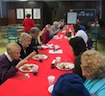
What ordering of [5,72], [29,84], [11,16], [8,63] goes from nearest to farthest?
[29,84] < [5,72] < [8,63] < [11,16]

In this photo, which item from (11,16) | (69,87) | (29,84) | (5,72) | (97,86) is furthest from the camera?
(11,16)

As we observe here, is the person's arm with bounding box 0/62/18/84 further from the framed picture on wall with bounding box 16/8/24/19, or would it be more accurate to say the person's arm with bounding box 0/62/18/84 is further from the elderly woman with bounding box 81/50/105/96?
the framed picture on wall with bounding box 16/8/24/19

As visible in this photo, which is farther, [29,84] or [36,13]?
[36,13]

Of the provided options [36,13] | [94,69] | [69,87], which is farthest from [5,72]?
[36,13]

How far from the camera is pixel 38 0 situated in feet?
46.4


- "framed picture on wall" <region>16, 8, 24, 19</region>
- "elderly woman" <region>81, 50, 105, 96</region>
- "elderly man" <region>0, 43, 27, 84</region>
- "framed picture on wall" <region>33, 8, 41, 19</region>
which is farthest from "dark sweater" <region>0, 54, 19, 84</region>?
"framed picture on wall" <region>16, 8, 24, 19</region>

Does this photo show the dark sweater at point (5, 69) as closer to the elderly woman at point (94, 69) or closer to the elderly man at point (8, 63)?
the elderly man at point (8, 63)

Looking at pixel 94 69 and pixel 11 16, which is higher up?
pixel 11 16

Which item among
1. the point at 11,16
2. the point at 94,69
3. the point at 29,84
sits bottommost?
the point at 29,84

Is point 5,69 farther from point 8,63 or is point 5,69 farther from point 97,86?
point 97,86

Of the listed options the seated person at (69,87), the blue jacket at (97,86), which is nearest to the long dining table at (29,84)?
the blue jacket at (97,86)

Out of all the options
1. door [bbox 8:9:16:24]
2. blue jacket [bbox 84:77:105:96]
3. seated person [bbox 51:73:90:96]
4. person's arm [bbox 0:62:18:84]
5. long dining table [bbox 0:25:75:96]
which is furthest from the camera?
door [bbox 8:9:16:24]

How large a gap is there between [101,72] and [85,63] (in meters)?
0.14

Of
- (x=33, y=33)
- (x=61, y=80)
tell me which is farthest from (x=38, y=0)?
(x=61, y=80)
